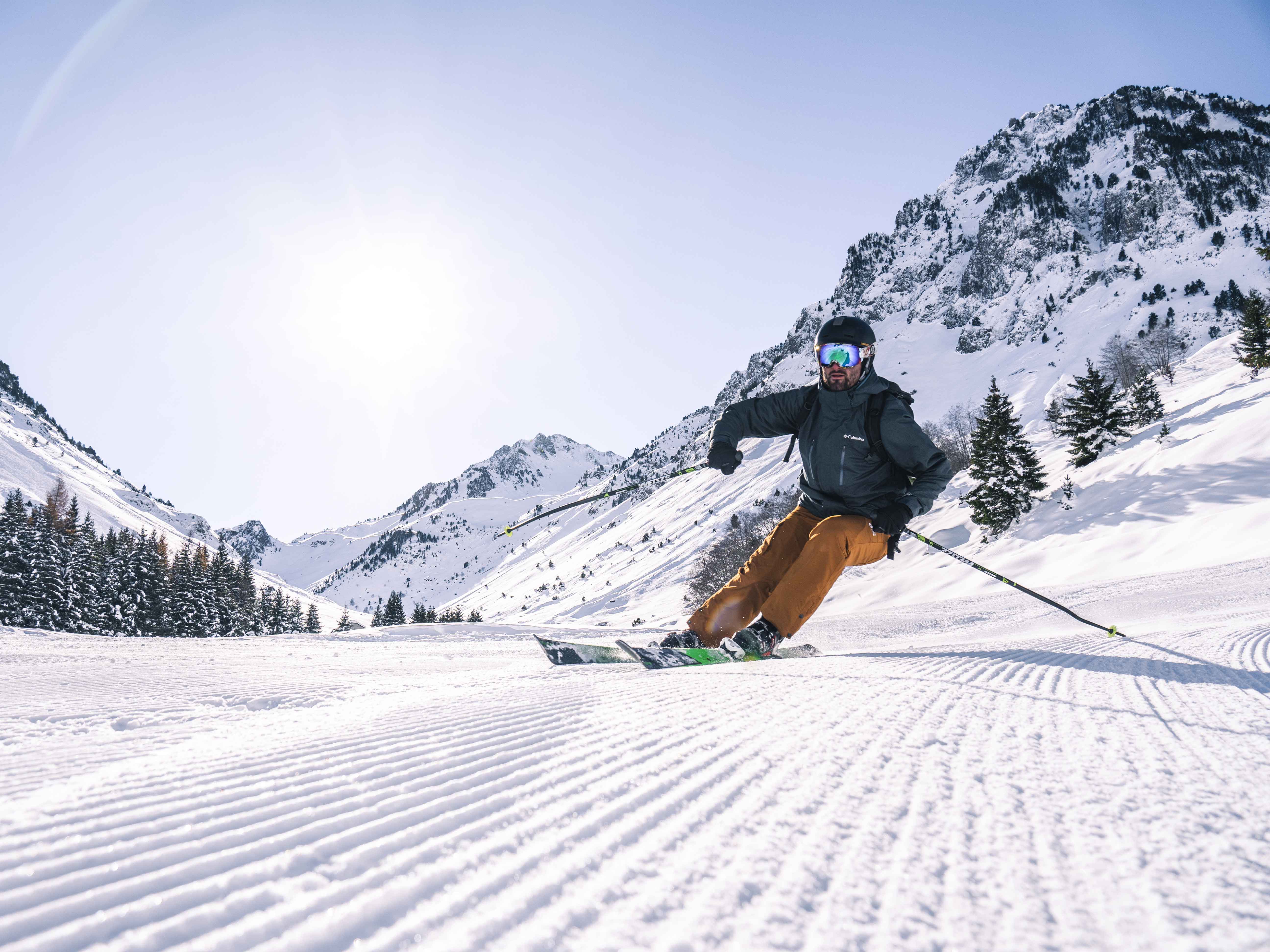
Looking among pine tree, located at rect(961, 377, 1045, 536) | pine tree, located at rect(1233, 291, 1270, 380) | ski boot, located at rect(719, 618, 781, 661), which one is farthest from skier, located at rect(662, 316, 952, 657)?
pine tree, located at rect(1233, 291, 1270, 380)

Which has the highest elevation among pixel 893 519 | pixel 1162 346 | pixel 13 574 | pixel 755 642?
pixel 1162 346

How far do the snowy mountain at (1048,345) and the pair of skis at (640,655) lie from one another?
11902 millimetres

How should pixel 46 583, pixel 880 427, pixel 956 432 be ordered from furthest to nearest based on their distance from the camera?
1. pixel 956 432
2. pixel 46 583
3. pixel 880 427

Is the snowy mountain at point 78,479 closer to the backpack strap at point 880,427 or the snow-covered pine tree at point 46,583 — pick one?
the snow-covered pine tree at point 46,583

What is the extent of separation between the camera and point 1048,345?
104 metres

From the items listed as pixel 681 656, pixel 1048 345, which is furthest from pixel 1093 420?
pixel 1048 345

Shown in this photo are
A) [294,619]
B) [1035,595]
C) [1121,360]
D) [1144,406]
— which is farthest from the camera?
[1121,360]

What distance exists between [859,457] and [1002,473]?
28.0 metres

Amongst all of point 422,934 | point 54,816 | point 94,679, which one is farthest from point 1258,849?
point 94,679

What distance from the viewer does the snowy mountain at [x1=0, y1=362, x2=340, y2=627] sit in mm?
117688

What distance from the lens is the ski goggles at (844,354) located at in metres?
4.35

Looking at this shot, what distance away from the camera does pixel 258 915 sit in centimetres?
74

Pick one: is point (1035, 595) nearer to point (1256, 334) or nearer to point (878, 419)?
point (878, 419)

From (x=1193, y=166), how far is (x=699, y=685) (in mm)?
163411
